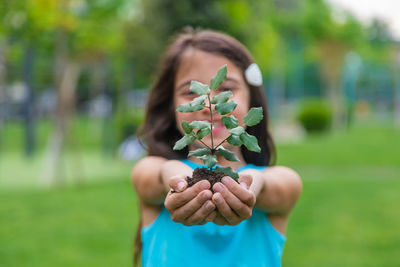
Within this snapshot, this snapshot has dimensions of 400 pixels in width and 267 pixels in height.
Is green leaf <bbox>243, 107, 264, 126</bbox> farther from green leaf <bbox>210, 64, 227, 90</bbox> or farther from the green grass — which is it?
the green grass

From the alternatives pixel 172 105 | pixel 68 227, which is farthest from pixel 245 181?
pixel 68 227

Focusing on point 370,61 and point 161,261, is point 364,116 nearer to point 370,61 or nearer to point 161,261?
point 370,61

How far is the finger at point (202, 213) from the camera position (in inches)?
49.3

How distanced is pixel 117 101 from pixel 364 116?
2480cm

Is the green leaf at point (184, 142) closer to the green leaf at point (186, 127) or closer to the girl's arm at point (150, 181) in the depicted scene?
the green leaf at point (186, 127)

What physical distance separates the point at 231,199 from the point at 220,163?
0.43 meters

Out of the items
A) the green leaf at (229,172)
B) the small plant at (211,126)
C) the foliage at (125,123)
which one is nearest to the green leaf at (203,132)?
the small plant at (211,126)

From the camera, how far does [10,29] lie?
6027 millimetres

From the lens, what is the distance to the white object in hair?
1.72 m

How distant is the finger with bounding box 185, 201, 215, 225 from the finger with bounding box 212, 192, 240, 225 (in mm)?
16

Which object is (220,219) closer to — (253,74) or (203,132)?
(203,132)

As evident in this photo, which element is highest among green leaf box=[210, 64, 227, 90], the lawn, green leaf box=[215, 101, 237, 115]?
green leaf box=[210, 64, 227, 90]

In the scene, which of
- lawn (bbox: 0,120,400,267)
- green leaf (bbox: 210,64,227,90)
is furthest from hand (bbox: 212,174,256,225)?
lawn (bbox: 0,120,400,267)

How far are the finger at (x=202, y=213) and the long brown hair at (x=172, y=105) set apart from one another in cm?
56
